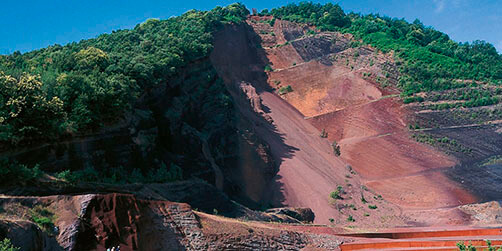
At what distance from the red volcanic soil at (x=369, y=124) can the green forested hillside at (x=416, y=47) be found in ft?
9.29

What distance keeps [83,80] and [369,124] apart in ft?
98.4

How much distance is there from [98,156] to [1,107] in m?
4.69

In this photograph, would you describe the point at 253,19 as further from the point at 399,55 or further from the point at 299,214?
the point at 299,214

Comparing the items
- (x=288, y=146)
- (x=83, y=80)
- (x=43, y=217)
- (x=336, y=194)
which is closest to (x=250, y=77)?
(x=288, y=146)

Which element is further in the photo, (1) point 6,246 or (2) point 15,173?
(2) point 15,173

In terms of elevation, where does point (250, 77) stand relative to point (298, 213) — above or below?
above

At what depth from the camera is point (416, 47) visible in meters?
52.8

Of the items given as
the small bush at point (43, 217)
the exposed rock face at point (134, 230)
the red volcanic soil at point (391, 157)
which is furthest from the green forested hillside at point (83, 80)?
the red volcanic soil at point (391, 157)

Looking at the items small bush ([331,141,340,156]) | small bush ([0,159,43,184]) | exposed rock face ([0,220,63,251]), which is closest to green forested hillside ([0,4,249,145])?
small bush ([0,159,43,184])

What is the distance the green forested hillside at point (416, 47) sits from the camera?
46562 mm

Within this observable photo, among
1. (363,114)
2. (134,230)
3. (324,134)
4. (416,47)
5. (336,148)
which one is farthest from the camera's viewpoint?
(416,47)

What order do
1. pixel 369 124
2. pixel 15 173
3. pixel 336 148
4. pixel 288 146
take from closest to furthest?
pixel 15 173, pixel 288 146, pixel 336 148, pixel 369 124

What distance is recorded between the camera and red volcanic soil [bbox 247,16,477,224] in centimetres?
3578

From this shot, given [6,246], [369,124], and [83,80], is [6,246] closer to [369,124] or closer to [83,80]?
[83,80]
